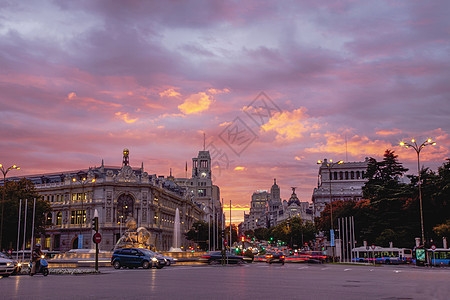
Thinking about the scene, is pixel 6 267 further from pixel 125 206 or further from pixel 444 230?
pixel 125 206

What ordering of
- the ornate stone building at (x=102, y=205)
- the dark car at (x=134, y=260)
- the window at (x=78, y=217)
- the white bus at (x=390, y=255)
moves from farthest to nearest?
the window at (x=78, y=217) → the ornate stone building at (x=102, y=205) → the white bus at (x=390, y=255) → the dark car at (x=134, y=260)

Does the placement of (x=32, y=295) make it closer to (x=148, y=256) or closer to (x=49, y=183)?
(x=148, y=256)

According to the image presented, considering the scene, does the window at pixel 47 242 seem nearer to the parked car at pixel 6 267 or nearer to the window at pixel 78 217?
the window at pixel 78 217

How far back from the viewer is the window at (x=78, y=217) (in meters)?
105

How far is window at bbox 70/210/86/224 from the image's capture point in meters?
105

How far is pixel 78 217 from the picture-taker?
348 ft

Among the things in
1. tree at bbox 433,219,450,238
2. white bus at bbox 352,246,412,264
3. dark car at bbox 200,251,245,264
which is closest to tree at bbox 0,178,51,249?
dark car at bbox 200,251,245,264

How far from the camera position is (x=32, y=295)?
1678 centimetres

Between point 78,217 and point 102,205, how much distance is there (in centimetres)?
763

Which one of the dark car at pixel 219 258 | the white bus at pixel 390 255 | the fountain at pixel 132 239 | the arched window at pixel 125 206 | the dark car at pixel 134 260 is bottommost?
the white bus at pixel 390 255

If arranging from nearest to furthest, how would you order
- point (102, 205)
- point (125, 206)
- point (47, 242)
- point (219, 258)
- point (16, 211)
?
point (219, 258) → point (16, 211) → point (102, 205) → point (125, 206) → point (47, 242)

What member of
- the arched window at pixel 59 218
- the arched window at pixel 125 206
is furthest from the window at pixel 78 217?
the arched window at pixel 125 206

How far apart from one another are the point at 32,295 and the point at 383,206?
238 ft

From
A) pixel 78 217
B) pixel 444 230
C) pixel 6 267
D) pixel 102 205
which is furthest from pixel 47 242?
pixel 6 267
